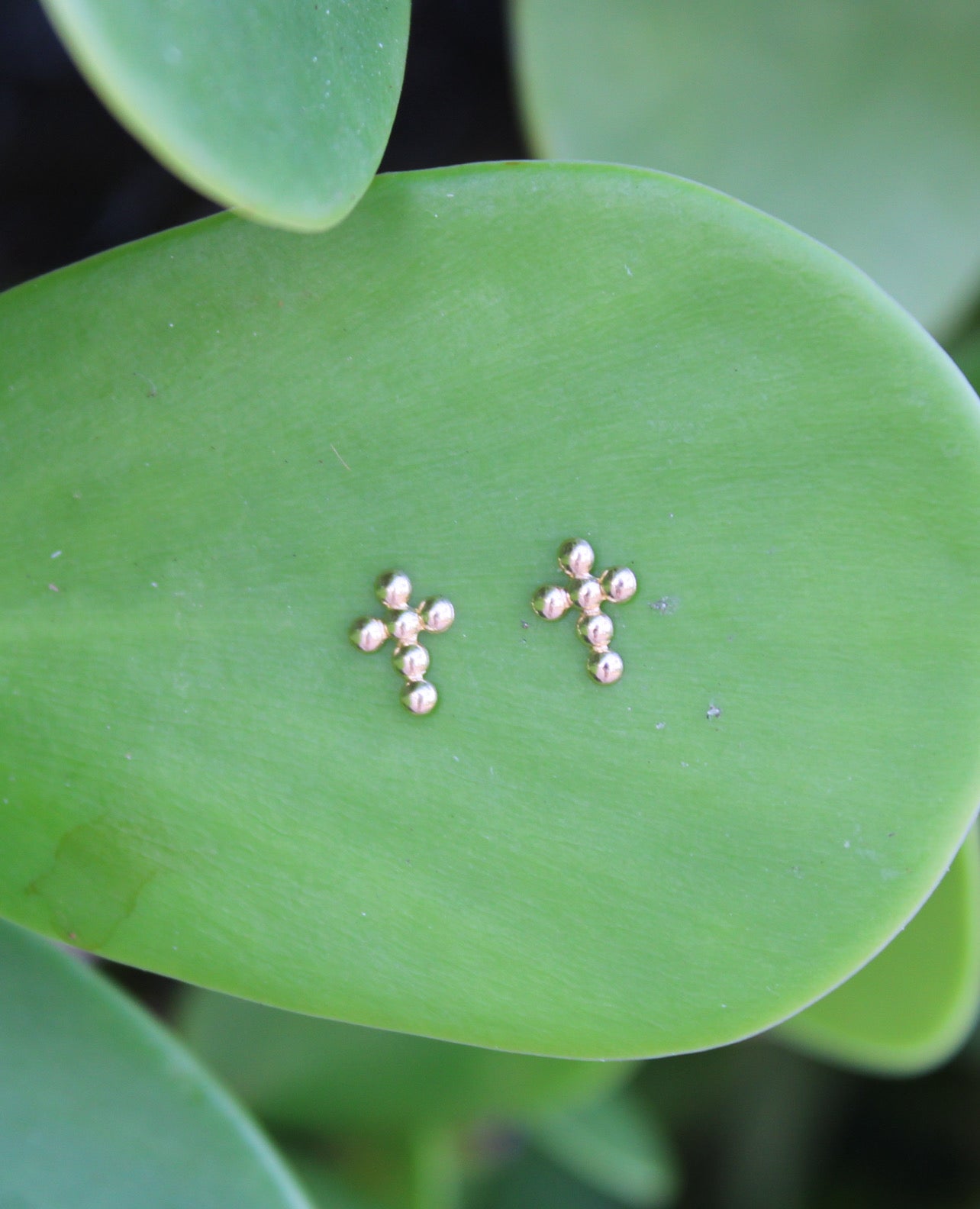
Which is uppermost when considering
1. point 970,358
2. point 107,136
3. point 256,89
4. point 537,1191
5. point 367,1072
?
point 256,89

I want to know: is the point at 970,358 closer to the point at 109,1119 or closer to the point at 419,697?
the point at 419,697

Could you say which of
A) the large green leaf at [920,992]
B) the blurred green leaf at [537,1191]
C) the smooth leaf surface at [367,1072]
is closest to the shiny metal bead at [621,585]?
the large green leaf at [920,992]

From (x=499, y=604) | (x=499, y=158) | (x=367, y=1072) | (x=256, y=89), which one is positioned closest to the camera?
(x=256, y=89)

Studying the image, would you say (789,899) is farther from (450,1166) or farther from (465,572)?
(450,1166)

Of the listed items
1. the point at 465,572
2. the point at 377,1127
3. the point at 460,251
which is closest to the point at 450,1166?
the point at 377,1127

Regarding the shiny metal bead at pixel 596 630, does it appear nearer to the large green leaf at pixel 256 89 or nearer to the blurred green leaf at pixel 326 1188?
the large green leaf at pixel 256 89

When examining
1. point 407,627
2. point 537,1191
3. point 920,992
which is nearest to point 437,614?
point 407,627

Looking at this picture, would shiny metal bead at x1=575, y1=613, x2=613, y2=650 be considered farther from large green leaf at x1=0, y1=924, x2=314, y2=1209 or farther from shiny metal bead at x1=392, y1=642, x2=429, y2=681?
large green leaf at x1=0, y1=924, x2=314, y2=1209

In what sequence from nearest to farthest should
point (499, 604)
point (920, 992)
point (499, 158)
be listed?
point (499, 604) → point (920, 992) → point (499, 158)
